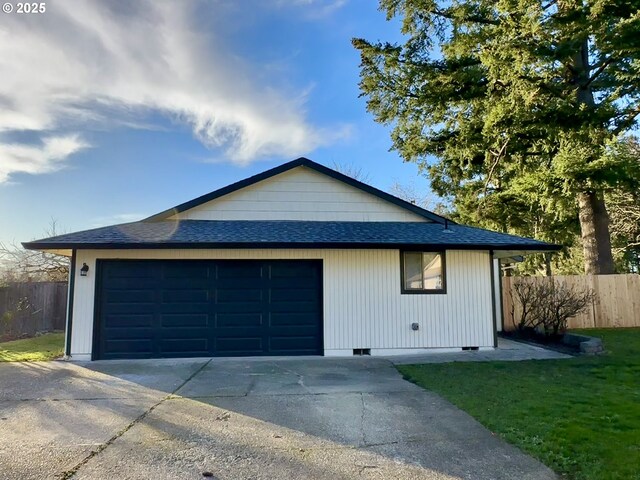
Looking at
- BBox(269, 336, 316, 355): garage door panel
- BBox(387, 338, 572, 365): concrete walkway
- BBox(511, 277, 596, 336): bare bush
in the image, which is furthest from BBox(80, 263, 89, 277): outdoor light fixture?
BBox(511, 277, 596, 336): bare bush

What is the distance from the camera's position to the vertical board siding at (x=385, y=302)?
30.7 ft

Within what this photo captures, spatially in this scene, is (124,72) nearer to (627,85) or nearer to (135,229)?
(135,229)

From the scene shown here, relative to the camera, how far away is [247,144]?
17.7 m

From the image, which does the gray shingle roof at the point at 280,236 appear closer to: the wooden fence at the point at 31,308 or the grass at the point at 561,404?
the grass at the point at 561,404

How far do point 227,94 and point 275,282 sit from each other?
6.87 meters

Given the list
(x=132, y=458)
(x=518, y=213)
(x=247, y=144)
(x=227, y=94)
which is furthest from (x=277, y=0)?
(x=518, y=213)

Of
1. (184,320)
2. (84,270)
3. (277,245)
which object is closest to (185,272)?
(184,320)

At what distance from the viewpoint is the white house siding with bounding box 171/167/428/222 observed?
10977mm

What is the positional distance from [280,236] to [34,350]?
7.09 metres

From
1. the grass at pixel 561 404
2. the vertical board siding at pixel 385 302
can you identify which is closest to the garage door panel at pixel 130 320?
the vertical board siding at pixel 385 302

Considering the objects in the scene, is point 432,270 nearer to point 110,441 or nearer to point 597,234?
point 110,441

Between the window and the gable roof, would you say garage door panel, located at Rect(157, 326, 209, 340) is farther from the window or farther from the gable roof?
the window

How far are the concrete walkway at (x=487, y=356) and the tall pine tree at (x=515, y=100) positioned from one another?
627 centimetres

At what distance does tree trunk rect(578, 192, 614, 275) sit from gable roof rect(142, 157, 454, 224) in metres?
7.32
